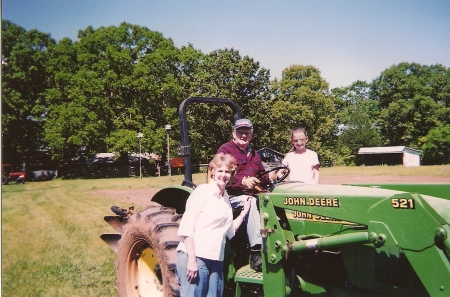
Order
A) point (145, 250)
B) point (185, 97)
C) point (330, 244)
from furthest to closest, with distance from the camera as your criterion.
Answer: point (185, 97) → point (145, 250) → point (330, 244)

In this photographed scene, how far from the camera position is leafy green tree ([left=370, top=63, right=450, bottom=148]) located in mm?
46969

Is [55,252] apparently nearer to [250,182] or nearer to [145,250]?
[145,250]

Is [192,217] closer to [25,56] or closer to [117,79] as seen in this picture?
A: [25,56]

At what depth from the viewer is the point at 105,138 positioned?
34812 mm

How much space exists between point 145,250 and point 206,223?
4.81 ft

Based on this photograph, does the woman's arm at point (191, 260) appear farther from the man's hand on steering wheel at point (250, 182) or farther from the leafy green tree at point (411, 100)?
the leafy green tree at point (411, 100)

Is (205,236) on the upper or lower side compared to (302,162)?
lower

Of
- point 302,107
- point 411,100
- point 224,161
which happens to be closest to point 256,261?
point 224,161

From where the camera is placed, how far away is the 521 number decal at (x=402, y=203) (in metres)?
2.51

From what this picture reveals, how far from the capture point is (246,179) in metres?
3.46

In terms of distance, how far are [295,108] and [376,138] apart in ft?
70.0

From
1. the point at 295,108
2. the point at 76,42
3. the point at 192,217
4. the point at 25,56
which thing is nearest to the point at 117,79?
the point at 76,42

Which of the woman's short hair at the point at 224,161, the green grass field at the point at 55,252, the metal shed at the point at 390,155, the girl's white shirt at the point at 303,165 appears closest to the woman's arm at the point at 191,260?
the woman's short hair at the point at 224,161

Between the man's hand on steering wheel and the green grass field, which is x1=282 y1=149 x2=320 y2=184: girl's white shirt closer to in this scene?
the man's hand on steering wheel
